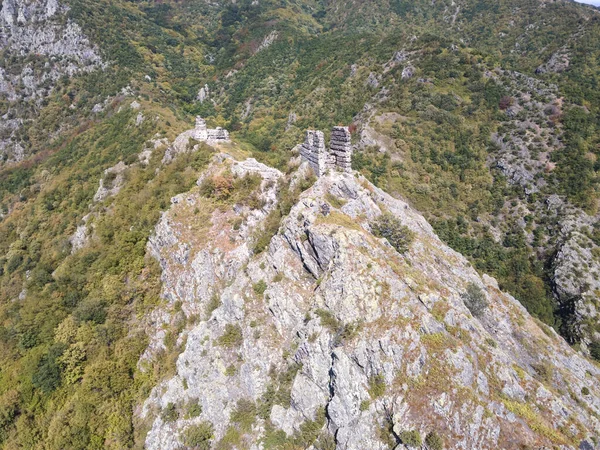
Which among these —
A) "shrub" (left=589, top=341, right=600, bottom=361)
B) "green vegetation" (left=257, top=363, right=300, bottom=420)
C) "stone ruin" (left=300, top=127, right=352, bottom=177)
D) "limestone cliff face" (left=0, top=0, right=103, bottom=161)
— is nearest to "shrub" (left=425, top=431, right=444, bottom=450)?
"green vegetation" (left=257, top=363, right=300, bottom=420)

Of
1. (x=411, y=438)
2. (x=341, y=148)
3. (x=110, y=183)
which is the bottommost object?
(x=110, y=183)

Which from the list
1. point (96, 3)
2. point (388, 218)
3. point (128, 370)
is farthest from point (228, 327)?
point (96, 3)

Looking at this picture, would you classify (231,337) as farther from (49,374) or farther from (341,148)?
(341,148)

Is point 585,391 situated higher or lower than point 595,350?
higher

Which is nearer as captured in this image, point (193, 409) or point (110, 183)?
point (193, 409)

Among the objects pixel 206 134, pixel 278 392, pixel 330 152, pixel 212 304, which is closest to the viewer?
pixel 278 392

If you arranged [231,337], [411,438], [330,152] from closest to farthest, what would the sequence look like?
[411,438] → [231,337] → [330,152]

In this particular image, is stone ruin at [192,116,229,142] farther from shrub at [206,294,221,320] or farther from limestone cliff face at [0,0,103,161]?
limestone cliff face at [0,0,103,161]

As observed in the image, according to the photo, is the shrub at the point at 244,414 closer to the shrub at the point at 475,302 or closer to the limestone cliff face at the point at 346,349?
the limestone cliff face at the point at 346,349

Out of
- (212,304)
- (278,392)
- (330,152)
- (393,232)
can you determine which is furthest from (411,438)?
(330,152)
